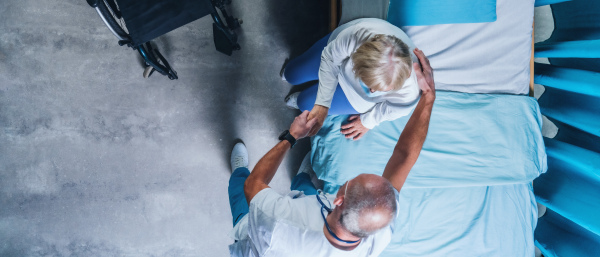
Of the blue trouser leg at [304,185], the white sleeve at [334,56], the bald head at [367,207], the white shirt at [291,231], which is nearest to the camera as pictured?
the bald head at [367,207]

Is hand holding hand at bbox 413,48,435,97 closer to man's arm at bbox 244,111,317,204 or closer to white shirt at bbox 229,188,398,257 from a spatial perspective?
man's arm at bbox 244,111,317,204

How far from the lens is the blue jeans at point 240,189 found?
1.97 metres

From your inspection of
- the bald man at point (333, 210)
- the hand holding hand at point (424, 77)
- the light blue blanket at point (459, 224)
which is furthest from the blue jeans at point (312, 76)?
the light blue blanket at point (459, 224)

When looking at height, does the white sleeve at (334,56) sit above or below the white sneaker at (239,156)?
above

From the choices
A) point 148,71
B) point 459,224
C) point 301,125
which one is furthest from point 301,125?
point 148,71

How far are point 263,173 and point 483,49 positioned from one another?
5.77ft

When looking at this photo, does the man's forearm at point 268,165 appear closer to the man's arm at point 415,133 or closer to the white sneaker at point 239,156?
the man's arm at point 415,133

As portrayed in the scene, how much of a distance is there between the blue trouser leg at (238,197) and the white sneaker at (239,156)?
167mm

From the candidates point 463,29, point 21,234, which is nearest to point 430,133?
point 463,29

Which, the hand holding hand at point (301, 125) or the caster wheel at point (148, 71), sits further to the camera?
the caster wheel at point (148, 71)

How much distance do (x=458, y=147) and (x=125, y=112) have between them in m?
2.62

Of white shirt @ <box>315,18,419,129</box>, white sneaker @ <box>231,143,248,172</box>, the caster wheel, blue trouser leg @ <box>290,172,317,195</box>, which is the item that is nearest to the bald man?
white shirt @ <box>315,18,419,129</box>

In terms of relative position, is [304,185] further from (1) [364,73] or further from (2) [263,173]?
(1) [364,73]

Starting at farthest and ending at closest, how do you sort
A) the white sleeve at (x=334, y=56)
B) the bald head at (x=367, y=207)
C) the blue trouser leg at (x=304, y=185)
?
1. the blue trouser leg at (x=304, y=185)
2. the white sleeve at (x=334, y=56)
3. the bald head at (x=367, y=207)
